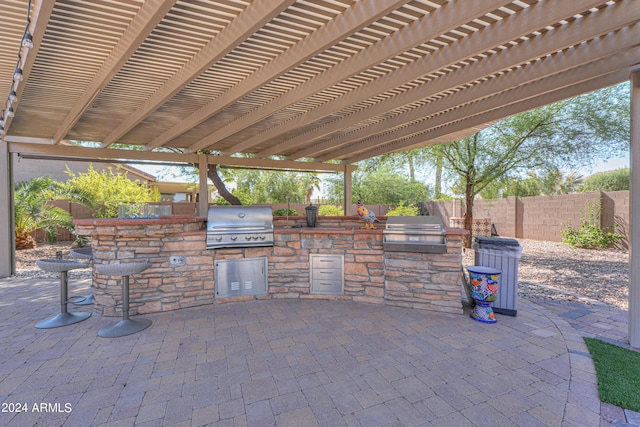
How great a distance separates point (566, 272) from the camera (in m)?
5.62

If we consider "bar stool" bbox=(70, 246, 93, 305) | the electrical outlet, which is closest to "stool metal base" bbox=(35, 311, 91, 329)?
"bar stool" bbox=(70, 246, 93, 305)

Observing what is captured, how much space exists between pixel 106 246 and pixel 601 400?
4.58m

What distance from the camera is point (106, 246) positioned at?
337 cm

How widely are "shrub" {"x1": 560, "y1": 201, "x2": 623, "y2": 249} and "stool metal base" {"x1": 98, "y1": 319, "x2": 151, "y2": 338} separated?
10.2 m

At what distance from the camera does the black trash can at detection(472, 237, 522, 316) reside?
344 centimetres

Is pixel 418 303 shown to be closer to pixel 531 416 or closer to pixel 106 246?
pixel 531 416

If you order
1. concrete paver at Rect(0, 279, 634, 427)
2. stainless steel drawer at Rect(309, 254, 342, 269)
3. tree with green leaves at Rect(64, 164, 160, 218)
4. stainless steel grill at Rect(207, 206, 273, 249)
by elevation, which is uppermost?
tree with green leaves at Rect(64, 164, 160, 218)

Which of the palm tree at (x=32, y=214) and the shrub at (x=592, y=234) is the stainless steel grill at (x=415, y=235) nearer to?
the shrub at (x=592, y=234)

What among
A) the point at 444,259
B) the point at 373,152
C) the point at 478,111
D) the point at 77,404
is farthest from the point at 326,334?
the point at 373,152

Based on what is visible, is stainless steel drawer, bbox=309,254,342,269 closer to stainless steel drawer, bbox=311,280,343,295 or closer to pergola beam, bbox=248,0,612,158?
stainless steel drawer, bbox=311,280,343,295

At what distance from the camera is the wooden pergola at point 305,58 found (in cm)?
239

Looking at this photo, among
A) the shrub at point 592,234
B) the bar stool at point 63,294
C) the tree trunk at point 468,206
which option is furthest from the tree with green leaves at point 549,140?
the bar stool at point 63,294

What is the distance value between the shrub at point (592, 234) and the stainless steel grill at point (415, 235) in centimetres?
718

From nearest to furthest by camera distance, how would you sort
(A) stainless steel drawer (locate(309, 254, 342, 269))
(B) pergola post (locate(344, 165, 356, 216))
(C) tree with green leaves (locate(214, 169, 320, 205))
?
(A) stainless steel drawer (locate(309, 254, 342, 269)) < (B) pergola post (locate(344, 165, 356, 216)) < (C) tree with green leaves (locate(214, 169, 320, 205))
